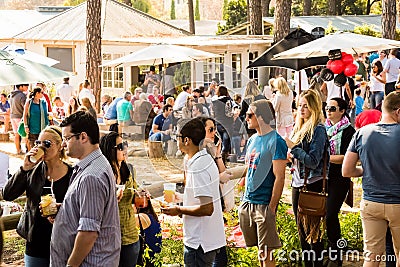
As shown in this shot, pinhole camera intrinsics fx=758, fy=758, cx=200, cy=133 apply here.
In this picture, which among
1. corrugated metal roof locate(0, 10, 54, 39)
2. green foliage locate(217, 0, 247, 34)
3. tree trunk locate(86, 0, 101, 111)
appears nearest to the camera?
tree trunk locate(86, 0, 101, 111)

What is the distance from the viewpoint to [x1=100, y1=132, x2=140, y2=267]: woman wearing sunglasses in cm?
555

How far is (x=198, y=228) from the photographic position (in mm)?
5273

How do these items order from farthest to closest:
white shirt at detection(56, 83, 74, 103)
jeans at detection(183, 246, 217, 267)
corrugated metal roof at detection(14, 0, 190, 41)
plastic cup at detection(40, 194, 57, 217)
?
corrugated metal roof at detection(14, 0, 190, 41) < white shirt at detection(56, 83, 74, 103) < jeans at detection(183, 246, 217, 267) < plastic cup at detection(40, 194, 57, 217)

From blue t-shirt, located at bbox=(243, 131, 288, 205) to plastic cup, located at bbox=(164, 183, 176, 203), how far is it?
0.84 m

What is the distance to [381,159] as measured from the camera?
228 inches

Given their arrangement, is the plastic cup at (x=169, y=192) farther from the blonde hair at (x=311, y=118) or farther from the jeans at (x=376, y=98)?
the jeans at (x=376, y=98)

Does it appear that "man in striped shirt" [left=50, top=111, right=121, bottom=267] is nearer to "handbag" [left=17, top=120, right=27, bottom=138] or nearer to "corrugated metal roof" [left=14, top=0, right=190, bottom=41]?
"handbag" [left=17, top=120, right=27, bottom=138]

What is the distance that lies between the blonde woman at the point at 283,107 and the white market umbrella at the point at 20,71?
4.20 m

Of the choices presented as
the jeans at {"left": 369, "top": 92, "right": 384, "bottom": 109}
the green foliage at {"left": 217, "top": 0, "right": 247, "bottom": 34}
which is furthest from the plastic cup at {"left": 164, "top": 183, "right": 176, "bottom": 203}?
the green foliage at {"left": 217, "top": 0, "right": 247, "bottom": 34}

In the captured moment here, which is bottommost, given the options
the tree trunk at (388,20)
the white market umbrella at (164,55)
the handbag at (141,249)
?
the handbag at (141,249)

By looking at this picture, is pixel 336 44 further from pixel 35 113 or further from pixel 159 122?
pixel 159 122

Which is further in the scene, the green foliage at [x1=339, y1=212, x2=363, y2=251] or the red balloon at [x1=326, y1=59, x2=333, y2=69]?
the red balloon at [x1=326, y1=59, x2=333, y2=69]

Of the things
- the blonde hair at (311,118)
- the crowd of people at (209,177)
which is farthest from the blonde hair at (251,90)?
the blonde hair at (311,118)

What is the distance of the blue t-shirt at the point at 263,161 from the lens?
609 centimetres
